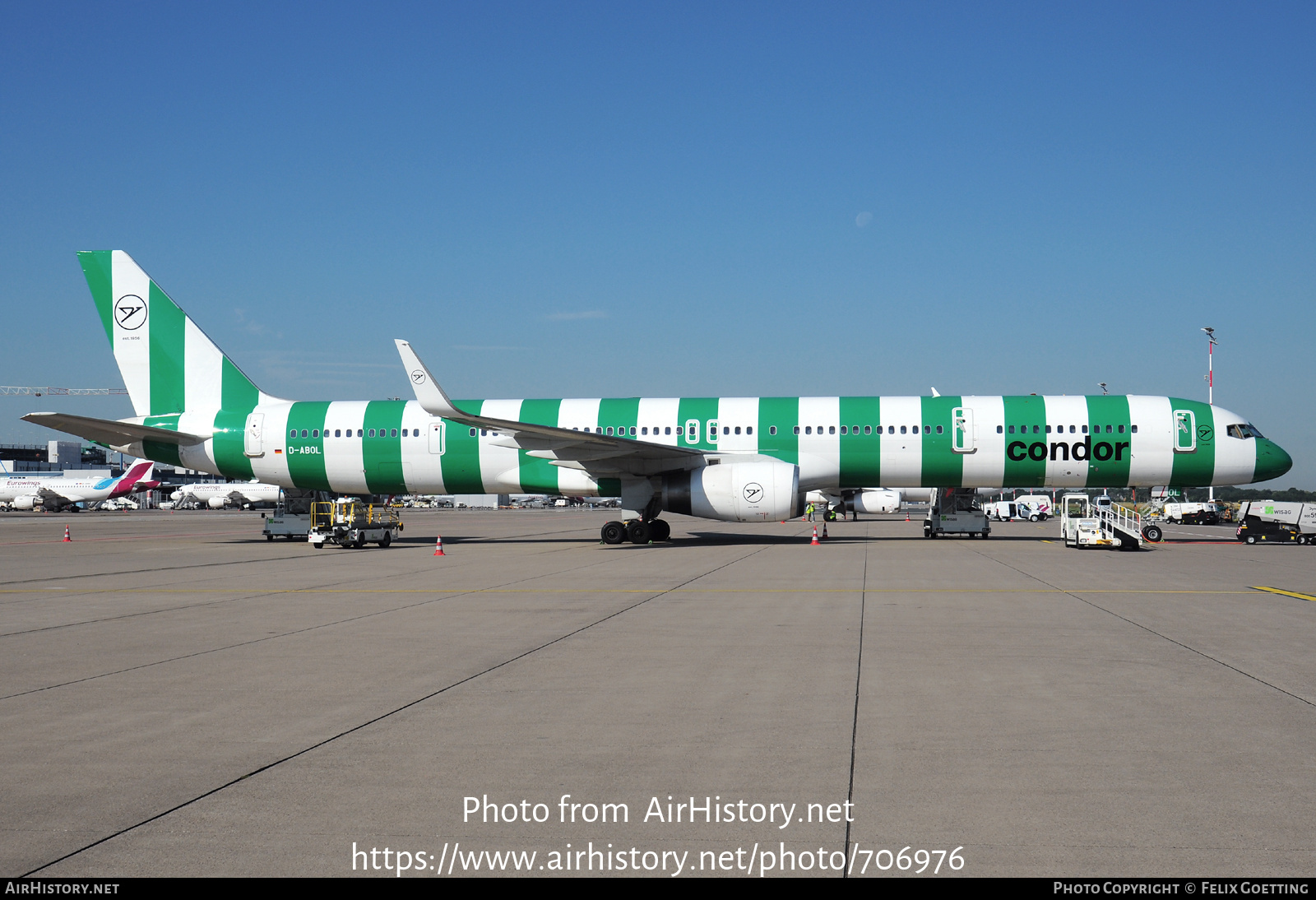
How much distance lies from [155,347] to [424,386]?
11.4 meters

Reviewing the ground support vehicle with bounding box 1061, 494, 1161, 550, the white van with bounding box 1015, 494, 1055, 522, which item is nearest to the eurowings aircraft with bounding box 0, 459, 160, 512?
the white van with bounding box 1015, 494, 1055, 522

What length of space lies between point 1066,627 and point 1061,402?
18.7 metres

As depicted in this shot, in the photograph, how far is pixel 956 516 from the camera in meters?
32.2

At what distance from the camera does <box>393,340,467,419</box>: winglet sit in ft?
79.7

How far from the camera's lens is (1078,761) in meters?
5.45

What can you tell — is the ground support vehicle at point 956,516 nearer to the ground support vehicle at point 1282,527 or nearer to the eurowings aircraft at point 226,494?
the ground support vehicle at point 1282,527

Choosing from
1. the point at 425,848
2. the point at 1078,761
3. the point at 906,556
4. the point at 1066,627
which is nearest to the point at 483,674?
the point at 425,848

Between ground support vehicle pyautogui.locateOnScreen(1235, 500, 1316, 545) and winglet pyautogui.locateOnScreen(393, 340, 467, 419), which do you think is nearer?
winglet pyautogui.locateOnScreen(393, 340, 467, 419)

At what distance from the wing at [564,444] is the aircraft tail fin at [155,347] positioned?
898 cm

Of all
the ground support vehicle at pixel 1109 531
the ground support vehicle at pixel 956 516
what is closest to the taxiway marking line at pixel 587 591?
the ground support vehicle at pixel 1109 531

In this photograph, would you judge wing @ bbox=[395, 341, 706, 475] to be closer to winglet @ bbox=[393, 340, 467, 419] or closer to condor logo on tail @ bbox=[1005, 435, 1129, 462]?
winglet @ bbox=[393, 340, 467, 419]

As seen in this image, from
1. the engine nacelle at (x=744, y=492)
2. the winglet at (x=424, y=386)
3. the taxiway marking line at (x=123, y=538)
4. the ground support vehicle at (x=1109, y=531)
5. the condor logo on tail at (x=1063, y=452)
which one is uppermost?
the winglet at (x=424, y=386)

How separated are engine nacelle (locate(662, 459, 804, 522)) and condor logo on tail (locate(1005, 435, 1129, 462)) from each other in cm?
631

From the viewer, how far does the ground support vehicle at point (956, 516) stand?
105 feet
